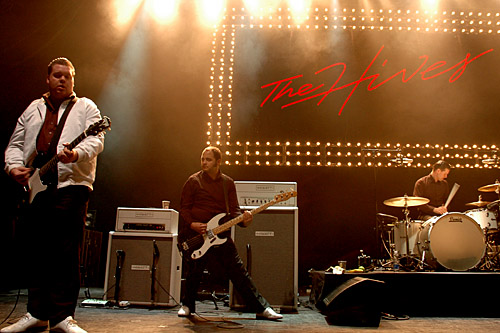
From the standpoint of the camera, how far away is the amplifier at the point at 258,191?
4922 millimetres

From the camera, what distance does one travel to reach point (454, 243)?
5.06 m

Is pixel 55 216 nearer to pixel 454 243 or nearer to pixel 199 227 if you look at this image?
pixel 199 227

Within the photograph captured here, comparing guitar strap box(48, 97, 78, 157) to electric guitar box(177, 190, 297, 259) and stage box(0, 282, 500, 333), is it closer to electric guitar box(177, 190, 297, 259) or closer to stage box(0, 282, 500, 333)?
stage box(0, 282, 500, 333)

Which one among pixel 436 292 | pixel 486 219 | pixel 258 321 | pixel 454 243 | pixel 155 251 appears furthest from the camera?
pixel 486 219

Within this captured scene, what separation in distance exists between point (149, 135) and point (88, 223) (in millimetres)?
1668

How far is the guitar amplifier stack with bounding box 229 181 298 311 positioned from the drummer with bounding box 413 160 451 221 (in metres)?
2.58

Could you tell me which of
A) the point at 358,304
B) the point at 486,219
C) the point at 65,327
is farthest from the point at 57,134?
the point at 486,219

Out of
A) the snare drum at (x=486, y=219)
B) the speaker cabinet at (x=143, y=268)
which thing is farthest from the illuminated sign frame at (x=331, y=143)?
the speaker cabinet at (x=143, y=268)

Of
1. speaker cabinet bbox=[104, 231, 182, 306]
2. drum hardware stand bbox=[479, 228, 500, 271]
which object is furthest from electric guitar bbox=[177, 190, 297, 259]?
drum hardware stand bbox=[479, 228, 500, 271]

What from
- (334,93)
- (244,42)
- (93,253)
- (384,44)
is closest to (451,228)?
(334,93)

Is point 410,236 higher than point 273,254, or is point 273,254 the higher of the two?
point 410,236

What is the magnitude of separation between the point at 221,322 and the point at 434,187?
4120 mm

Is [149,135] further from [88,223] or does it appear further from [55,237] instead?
[55,237]

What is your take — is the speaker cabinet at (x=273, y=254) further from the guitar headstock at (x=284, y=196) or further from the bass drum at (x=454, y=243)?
the bass drum at (x=454, y=243)
